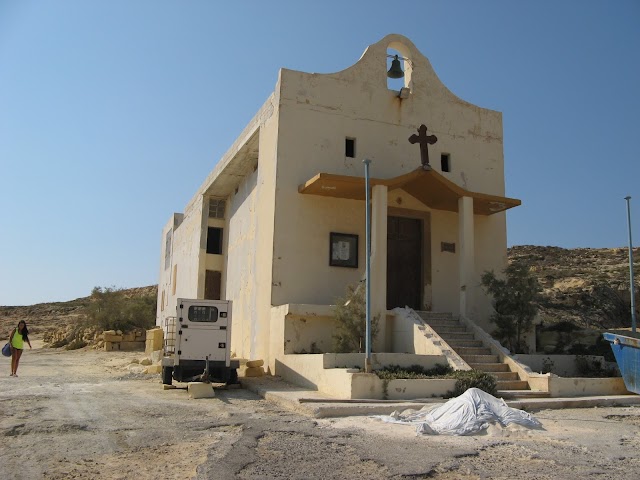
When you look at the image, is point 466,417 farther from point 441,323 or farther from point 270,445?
point 441,323

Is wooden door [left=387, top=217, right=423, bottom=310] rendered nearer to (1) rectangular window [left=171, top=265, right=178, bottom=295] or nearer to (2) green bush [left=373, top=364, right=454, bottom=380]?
(2) green bush [left=373, top=364, right=454, bottom=380]

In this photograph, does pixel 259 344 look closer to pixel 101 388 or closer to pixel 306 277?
pixel 306 277

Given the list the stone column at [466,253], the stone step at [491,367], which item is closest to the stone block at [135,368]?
the stone column at [466,253]

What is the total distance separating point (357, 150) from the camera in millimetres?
16672

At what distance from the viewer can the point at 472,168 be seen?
1811 centimetres

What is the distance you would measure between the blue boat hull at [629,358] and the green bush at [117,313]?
26056 millimetres

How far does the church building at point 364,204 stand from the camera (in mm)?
15016

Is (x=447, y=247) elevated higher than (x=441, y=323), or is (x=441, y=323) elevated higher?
(x=447, y=247)

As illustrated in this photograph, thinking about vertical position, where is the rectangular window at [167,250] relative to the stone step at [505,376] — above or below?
above

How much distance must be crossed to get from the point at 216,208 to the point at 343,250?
9308 millimetres

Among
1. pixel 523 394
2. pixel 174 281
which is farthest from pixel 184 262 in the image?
pixel 523 394

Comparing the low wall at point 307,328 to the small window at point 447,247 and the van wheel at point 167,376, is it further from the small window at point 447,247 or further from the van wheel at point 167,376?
the small window at point 447,247

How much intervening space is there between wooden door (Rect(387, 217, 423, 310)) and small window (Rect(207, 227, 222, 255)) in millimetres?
9079

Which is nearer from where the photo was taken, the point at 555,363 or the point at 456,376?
the point at 456,376
